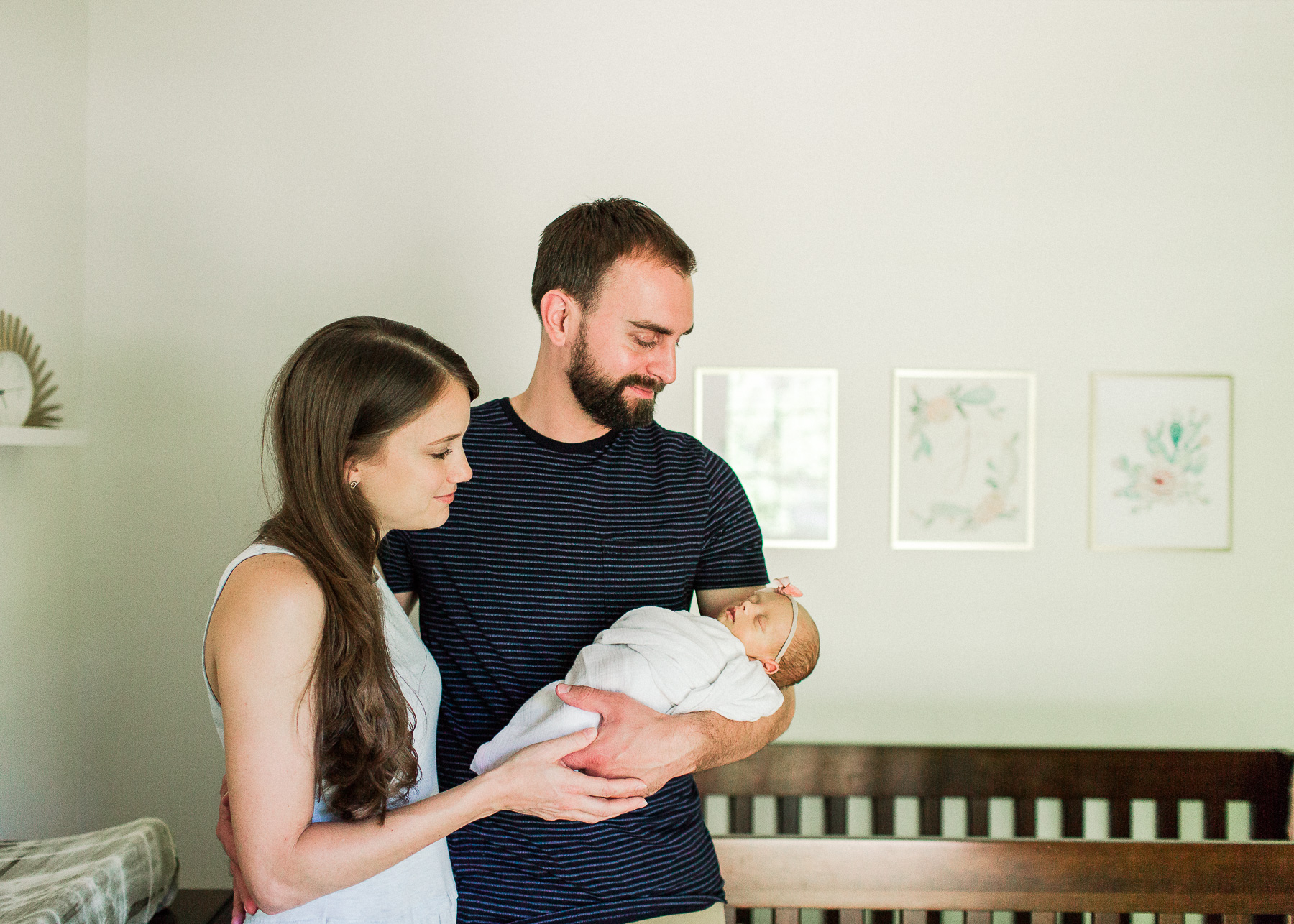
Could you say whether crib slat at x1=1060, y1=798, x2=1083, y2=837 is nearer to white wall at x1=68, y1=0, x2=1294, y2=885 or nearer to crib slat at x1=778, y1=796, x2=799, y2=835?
white wall at x1=68, y1=0, x2=1294, y2=885

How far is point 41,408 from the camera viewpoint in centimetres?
192

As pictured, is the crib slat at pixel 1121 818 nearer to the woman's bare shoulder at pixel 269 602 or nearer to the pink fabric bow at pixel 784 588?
the pink fabric bow at pixel 784 588

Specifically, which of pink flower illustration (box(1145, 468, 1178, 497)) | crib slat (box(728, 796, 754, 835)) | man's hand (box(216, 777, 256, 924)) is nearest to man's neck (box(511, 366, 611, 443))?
man's hand (box(216, 777, 256, 924))

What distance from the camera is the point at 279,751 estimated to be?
0.98 m

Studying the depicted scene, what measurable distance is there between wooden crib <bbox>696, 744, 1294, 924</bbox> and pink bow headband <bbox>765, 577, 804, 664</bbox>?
460 millimetres

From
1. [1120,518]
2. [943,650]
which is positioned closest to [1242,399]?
[1120,518]

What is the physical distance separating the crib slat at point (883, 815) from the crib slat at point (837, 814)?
7 centimetres

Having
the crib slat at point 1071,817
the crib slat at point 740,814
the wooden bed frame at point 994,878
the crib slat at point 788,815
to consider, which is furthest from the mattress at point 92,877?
the crib slat at point 1071,817

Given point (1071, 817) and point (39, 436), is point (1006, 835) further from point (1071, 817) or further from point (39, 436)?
point (39, 436)

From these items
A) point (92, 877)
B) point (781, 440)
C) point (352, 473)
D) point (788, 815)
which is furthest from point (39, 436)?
point (788, 815)

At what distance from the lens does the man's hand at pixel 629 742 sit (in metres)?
1.22

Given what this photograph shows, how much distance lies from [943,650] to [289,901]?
1.94m

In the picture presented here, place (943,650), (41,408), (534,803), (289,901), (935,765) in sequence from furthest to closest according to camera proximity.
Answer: (943,650) < (935,765) < (41,408) < (534,803) < (289,901)

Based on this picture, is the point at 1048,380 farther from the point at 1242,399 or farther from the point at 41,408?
the point at 41,408
